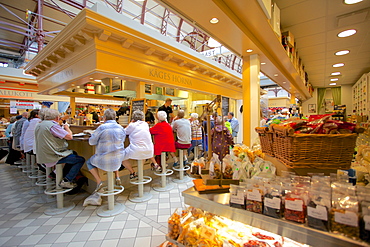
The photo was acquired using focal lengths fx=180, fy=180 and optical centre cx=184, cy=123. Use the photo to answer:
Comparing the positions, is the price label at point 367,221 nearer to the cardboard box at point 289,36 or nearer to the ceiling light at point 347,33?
the cardboard box at point 289,36

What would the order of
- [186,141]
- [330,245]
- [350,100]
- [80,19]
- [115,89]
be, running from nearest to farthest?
[330,245] < [80,19] < [186,141] < [115,89] < [350,100]

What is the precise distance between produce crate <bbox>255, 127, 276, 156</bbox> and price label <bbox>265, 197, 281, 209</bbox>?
0.61 metres

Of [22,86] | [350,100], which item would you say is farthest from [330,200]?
[22,86]

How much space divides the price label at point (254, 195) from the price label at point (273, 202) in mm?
40

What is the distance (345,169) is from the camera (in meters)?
1.12

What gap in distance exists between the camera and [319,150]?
1.10 m

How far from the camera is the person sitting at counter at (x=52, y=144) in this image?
301 cm

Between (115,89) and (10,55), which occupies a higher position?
(10,55)

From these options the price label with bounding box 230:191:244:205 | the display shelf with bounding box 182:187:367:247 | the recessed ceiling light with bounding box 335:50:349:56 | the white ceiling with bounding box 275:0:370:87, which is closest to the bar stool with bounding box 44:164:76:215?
the display shelf with bounding box 182:187:367:247

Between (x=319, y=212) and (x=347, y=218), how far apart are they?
0.09 meters

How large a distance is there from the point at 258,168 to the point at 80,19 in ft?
13.5

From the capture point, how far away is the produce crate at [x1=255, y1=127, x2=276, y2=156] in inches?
57.9

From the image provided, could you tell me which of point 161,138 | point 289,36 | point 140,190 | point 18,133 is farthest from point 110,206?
point 289,36

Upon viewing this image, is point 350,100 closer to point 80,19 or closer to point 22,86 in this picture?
point 80,19
